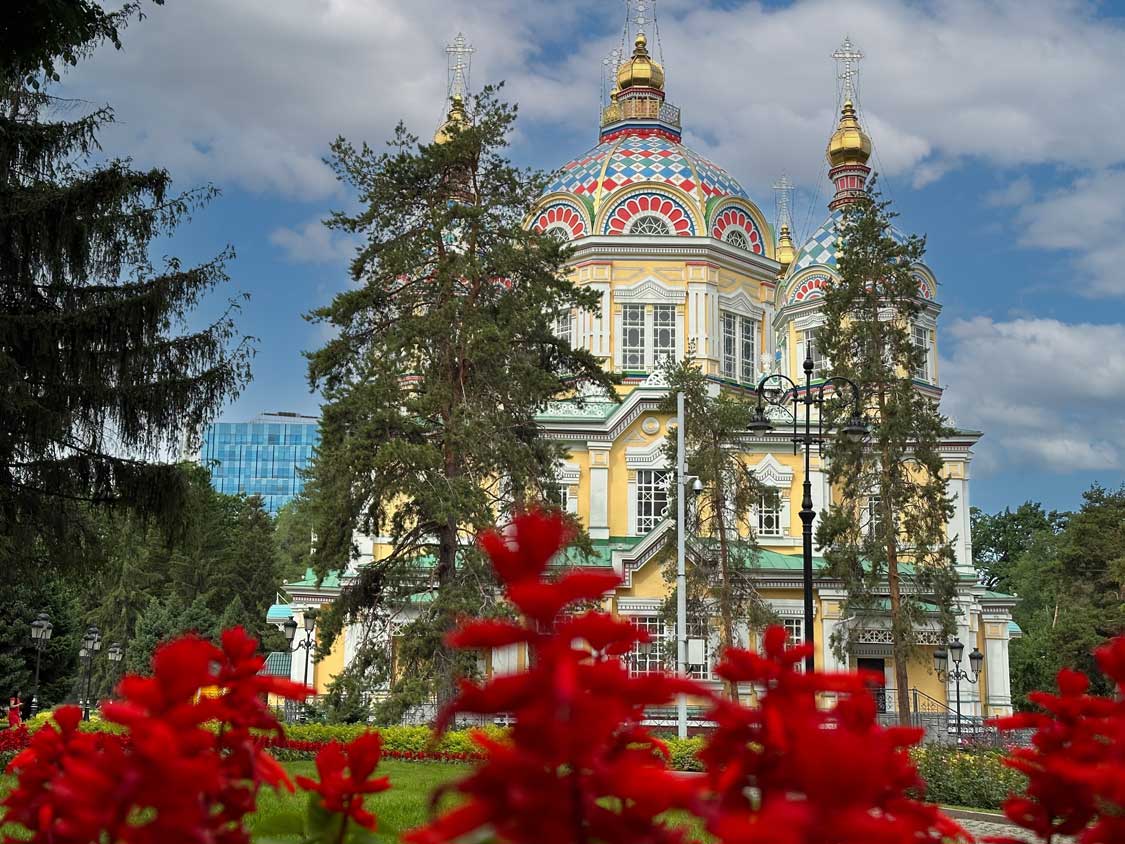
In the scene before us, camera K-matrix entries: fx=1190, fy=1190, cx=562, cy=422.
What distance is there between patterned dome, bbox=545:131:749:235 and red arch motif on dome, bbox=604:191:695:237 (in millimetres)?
335

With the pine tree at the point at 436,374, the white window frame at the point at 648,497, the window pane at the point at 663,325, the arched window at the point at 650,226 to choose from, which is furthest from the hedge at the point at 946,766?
the arched window at the point at 650,226

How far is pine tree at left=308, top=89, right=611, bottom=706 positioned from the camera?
830 inches

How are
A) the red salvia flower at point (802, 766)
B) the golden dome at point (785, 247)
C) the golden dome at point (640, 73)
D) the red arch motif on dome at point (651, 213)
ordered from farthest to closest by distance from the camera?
the golden dome at point (785, 247) → the golden dome at point (640, 73) → the red arch motif on dome at point (651, 213) → the red salvia flower at point (802, 766)

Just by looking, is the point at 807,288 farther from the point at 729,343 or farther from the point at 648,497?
the point at 648,497

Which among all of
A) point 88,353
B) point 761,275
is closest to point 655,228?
point 761,275

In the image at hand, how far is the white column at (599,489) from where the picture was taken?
33.0 m

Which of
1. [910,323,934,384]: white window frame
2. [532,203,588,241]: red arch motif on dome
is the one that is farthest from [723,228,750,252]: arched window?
[910,323,934,384]: white window frame

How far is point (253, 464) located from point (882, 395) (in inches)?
6285

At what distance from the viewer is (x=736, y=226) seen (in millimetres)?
36844

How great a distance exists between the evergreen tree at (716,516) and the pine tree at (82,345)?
15.5 metres

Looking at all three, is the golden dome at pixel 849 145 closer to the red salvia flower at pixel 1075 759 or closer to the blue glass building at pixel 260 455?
the red salvia flower at pixel 1075 759

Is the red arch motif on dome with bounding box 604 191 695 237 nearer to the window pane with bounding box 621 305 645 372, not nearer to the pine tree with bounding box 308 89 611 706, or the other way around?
the window pane with bounding box 621 305 645 372

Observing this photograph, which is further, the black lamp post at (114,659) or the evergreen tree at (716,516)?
the black lamp post at (114,659)

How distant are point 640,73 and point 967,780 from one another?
101 feet
